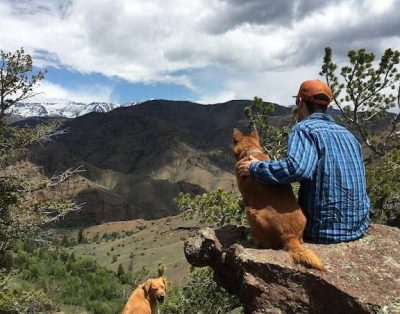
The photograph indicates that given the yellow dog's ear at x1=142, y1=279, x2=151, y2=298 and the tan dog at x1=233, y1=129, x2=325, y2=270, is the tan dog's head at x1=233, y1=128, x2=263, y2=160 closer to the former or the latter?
the tan dog at x1=233, y1=129, x2=325, y2=270

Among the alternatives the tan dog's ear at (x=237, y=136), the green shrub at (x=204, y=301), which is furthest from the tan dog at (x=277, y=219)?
the green shrub at (x=204, y=301)

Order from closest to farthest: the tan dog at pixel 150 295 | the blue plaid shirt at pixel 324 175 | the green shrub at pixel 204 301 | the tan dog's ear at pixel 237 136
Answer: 1. the blue plaid shirt at pixel 324 175
2. the tan dog's ear at pixel 237 136
3. the green shrub at pixel 204 301
4. the tan dog at pixel 150 295

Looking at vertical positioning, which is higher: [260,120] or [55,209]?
[260,120]

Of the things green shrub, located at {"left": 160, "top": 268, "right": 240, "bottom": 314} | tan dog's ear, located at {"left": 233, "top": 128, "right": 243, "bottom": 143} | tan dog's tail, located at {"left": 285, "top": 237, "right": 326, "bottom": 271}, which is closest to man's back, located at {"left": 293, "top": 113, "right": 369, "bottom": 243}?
tan dog's tail, located at {"left": 285, "top": 237, "right": 326, "bottom": 271}

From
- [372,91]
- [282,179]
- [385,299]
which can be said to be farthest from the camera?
[372,91]

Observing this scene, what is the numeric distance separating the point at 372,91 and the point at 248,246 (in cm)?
1422

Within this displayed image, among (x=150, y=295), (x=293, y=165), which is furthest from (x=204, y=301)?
(x=293, y=165)

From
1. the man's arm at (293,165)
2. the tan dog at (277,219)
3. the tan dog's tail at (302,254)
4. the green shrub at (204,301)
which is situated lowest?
the green shrub at (204,301)

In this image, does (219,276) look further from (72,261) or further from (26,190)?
(72,261)

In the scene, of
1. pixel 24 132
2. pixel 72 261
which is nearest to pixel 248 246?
pixel 24 132

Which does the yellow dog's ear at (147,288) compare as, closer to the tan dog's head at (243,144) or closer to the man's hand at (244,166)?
the tan dog's head at (243,144)

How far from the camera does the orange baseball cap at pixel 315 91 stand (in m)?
5.44

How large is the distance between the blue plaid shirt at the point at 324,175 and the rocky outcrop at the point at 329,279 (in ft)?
0.75

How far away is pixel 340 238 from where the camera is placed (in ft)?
17.7
